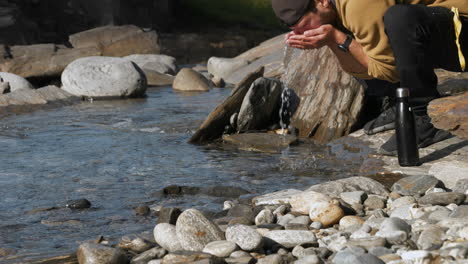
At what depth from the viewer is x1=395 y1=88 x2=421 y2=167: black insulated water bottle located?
533 centimetres

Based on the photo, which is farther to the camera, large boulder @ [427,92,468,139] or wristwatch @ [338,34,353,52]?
large boulder @ [427,92,468,139]

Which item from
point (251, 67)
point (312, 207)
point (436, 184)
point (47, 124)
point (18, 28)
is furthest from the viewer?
point (18, 28)

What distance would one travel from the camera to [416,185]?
15.9 ft

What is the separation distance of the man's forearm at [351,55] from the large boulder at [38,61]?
437 inches

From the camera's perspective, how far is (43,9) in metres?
21.7

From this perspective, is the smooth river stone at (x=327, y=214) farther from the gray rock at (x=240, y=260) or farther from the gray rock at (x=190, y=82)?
the gray rock at (x=190, y=82)

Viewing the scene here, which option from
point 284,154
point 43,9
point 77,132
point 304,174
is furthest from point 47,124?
point 43,9

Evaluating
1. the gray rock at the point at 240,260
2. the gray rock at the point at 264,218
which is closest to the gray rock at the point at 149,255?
the gray rock at the point at 240,260

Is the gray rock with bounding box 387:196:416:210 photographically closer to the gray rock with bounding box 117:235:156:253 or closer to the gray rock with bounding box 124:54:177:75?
the gray rock with bounding box 117:235:156:253

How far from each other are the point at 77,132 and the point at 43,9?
44.3ft

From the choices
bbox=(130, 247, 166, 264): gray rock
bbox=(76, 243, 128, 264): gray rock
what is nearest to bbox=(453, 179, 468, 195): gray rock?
bbox=(130, 247, 166, 264): gray rock

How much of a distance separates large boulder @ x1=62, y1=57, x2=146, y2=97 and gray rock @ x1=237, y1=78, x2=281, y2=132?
17.4 ft

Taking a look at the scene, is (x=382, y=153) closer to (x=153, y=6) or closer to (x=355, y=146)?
(x=355, y=146)

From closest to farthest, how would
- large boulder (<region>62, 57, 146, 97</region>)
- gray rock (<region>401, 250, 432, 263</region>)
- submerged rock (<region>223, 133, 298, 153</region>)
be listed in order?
gray rock (<region>401, 250, 432, 263</region>), submerged rock (<region>223, 133, 298, 153</region>), large boulder (<region>62, 57, 146, 97</region>)
